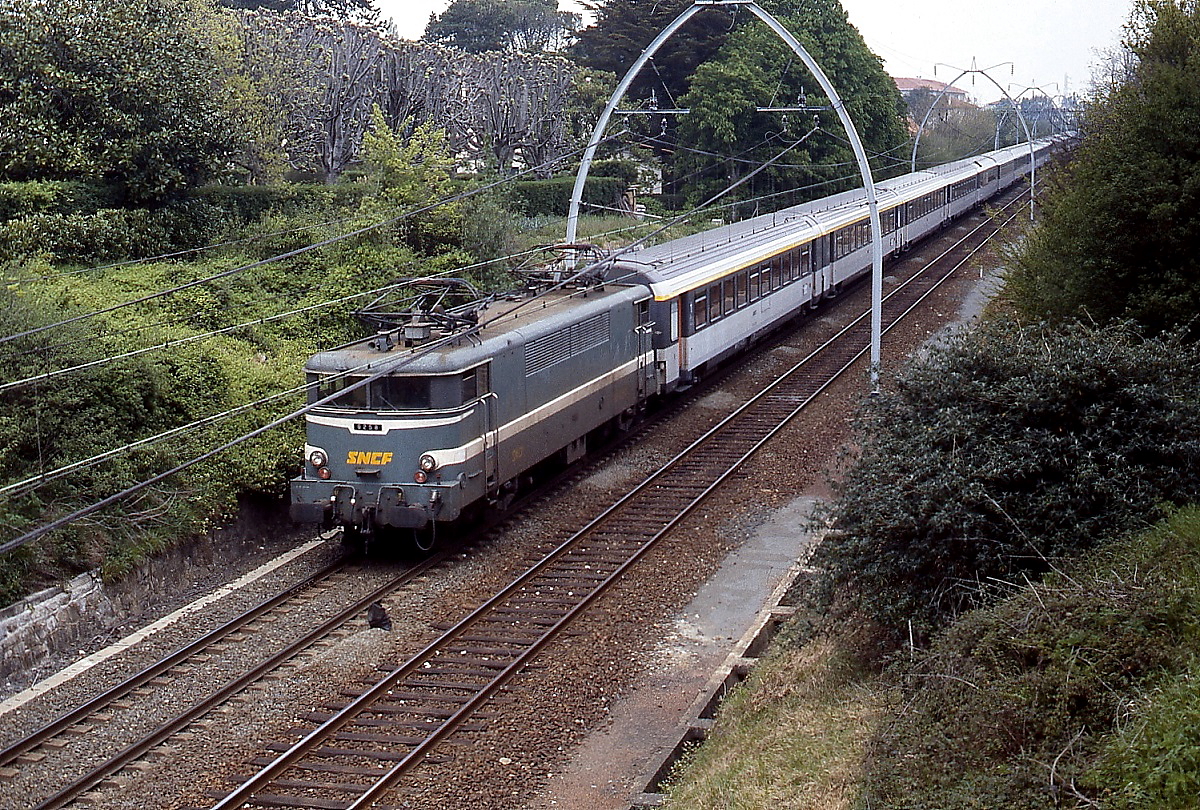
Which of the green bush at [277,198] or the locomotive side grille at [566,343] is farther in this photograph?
the green bush at [277,198]

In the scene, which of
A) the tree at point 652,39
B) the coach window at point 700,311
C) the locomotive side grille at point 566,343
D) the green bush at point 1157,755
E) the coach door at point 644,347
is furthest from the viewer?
the tree at point 652,39

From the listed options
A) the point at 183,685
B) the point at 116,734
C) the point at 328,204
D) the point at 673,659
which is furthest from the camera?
the point at 328,204

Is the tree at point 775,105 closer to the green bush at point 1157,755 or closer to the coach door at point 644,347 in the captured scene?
the coach door at point 644,347

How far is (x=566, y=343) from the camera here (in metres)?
18.9

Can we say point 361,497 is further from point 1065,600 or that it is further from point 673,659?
point 1065,600

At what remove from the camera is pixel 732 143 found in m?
48.7

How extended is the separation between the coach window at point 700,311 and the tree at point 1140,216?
8029 millimetres

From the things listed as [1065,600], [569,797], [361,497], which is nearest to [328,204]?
[361,497]

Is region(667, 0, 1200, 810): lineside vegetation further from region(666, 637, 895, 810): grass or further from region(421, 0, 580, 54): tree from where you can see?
region(421, 0, 580, 54): tree

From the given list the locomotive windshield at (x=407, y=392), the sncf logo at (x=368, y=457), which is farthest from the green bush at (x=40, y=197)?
the sncf logo at (x=368, y=457)

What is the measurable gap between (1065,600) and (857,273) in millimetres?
29502

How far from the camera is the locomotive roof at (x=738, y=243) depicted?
23.2 m

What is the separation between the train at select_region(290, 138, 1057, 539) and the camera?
15.8 m

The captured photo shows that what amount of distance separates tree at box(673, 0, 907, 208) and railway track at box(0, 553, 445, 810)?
3247 centimetres
